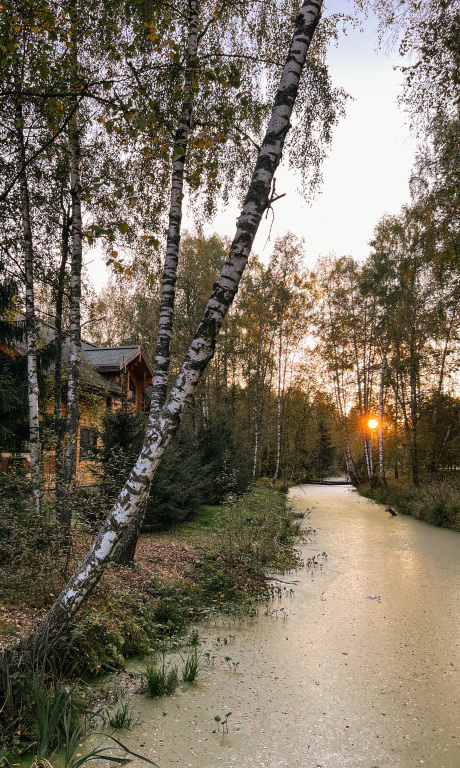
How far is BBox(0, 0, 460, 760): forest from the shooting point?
308 centimetres

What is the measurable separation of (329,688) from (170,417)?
7.64 feet

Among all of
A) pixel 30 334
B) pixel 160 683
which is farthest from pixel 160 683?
pixel 30 334

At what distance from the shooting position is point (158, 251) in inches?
206

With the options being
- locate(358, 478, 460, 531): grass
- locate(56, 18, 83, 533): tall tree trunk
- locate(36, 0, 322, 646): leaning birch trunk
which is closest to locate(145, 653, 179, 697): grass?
locate(36, 0, 322, 646): leaning birch trunk

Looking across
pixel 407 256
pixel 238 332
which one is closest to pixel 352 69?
pixel 407 256

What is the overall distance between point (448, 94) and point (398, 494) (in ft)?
37.5

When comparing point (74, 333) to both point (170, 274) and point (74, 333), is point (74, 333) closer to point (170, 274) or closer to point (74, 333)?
point (74, 333)

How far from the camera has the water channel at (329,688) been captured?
2.51 meters

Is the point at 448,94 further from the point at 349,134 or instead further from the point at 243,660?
the point at 243,660

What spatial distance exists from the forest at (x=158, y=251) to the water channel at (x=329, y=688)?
1.09 m

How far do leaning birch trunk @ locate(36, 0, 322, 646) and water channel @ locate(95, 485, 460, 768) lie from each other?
32.9 inches

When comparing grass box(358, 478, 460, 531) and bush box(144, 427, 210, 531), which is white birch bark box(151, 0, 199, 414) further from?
grass box(358, 478, 460, 531)

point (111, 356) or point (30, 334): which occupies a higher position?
point (111, 356)

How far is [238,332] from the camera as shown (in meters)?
19.5
